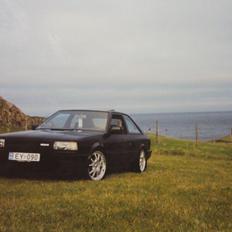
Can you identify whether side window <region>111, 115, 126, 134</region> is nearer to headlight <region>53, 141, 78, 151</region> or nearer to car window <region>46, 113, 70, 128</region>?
car window <region>46, 113, 70, 128</region>

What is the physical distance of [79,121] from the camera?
33.7 feet

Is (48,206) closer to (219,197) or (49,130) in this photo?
(219,197)

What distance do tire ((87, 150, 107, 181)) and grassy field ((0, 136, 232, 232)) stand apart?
282mm

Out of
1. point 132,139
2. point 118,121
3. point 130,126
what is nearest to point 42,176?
point 118,121

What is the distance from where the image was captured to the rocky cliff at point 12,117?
35659mm

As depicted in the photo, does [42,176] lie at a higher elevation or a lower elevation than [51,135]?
lower

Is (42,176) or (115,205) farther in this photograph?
(42,176)

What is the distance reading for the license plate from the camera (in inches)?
345


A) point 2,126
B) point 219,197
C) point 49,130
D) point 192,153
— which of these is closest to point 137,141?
point 49,130

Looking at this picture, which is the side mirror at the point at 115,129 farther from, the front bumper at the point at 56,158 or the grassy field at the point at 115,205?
the front bumper at the point at 56,158

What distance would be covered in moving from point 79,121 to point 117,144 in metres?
0.99

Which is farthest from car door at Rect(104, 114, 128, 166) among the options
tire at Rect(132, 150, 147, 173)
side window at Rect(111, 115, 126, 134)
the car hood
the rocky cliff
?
the rocky cliff

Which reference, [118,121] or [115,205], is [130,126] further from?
[115,205]

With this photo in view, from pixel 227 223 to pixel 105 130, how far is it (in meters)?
4.67
